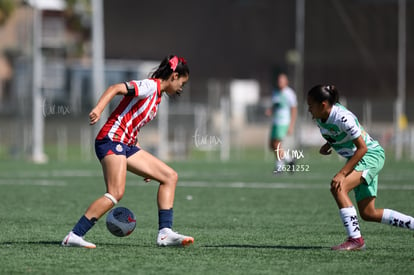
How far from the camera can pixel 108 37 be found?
175 ft

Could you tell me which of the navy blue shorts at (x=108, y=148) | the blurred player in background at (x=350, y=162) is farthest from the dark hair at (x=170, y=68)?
the blurred player in background at (x=350, y=162)

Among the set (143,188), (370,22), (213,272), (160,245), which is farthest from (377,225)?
(370,22)

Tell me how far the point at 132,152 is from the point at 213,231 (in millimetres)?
1854

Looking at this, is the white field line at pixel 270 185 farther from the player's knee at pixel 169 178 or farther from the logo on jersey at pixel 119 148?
the logo on jersey at pixel 119 148

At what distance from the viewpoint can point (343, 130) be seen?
26.9ft

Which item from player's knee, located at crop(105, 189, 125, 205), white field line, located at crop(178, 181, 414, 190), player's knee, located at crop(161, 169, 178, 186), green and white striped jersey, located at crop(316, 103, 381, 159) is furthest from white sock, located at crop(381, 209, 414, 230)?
white field line, located at crop(178, 181, 414, 190)

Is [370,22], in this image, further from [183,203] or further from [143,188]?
[183,203]

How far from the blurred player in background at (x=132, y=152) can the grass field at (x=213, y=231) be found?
23 centimetres

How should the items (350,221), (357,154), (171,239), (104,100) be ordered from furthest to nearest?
(171,239), (350,221), (357,154), (104,100)

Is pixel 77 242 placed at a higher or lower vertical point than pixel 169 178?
lower

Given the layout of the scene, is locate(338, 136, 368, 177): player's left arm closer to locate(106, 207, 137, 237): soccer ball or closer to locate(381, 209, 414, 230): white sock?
locate(381, 209, 414, 230): white sock

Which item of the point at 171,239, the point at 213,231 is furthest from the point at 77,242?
the point at 213,231

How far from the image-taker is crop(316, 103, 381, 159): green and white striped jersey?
26.8 feet

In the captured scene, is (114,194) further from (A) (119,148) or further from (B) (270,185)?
(B) (270,185)
